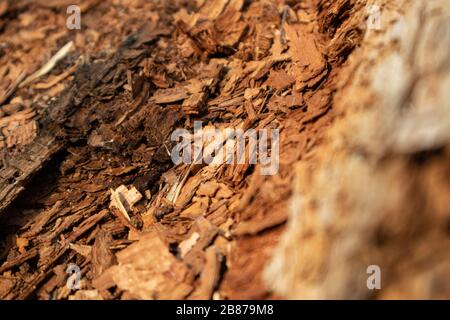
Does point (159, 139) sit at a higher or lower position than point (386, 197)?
higher

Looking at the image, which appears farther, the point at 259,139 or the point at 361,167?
the point at 259,139

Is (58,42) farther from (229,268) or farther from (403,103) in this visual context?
(403,103)

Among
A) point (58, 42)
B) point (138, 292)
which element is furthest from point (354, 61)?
point (58, 42)

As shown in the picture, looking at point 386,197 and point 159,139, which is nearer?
point 386,197

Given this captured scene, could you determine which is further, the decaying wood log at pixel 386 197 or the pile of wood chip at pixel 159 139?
the pile of wood chip at pixel 159 139

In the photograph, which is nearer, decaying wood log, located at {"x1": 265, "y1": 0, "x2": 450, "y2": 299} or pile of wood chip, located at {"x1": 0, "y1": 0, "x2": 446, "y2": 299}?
decaying wood log, located at {"x1": 265, "y1": 0, "x2": 450, "y2": 299}

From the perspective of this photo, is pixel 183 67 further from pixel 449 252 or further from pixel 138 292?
pixel 449 252

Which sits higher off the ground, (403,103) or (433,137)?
(403,103)
